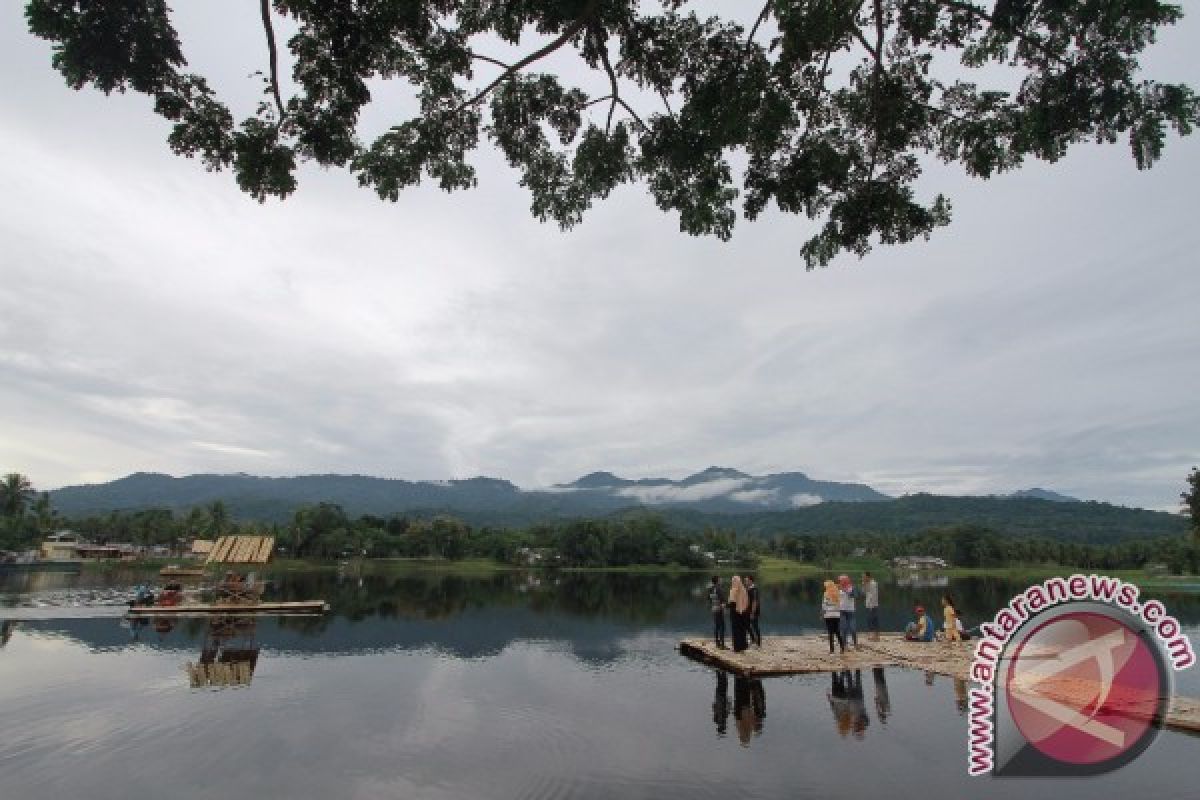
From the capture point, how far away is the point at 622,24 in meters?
11.0

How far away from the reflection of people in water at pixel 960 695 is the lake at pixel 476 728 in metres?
0.13

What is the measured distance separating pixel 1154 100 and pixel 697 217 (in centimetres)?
677

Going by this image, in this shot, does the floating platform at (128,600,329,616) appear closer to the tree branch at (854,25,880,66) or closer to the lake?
the lake

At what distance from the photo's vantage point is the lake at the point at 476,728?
1299 cm

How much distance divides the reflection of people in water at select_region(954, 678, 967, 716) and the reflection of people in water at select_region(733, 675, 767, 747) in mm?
5148

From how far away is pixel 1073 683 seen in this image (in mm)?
18203

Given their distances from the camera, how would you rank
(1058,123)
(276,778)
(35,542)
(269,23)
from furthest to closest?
(35,542) < (276,778) < (1058,123) < (269,23)

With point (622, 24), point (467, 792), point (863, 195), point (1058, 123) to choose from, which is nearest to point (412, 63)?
point (622, 24)

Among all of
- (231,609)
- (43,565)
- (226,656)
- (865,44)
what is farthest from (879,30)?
(43,565)

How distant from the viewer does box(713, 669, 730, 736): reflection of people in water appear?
56.4ft

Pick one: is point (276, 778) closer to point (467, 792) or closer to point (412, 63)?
point (467, 792)

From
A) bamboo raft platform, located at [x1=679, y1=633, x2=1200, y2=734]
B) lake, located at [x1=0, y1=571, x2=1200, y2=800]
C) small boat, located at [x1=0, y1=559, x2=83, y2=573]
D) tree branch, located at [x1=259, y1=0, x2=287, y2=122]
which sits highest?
tree branch, located at [x1=259, y1=0, x2=287, y2=122]

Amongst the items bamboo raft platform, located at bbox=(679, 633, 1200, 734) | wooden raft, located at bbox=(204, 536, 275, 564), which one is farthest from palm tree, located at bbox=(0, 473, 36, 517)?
bamboo raft platform, located at bbox=(679, 633, 1200, 734)

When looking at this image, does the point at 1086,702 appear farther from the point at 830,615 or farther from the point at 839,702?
the point at 830,615
